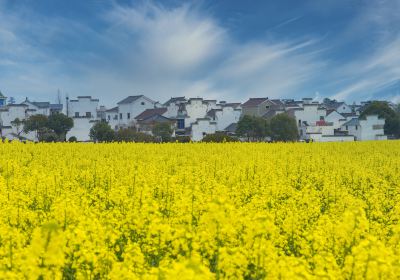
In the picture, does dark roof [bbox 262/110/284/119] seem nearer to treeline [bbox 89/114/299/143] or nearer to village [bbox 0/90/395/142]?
village [bbox 0/90/395/142]

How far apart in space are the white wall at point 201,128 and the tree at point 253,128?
12742mm

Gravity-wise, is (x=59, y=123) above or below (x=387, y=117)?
below

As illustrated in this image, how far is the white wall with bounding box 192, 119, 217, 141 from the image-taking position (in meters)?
78.5

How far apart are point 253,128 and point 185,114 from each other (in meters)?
21.7

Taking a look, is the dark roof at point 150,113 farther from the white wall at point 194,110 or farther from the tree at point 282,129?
the tree at point 282,129

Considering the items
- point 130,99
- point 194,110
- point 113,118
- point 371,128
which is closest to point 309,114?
point 371,128

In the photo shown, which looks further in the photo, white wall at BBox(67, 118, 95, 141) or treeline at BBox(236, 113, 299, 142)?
white wall at BBox(67, 118, 95, 141)

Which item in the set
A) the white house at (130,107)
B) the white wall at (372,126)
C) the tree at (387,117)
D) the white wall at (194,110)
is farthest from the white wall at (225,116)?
the white wall at (372,126)

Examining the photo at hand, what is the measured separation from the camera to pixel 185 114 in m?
85.4

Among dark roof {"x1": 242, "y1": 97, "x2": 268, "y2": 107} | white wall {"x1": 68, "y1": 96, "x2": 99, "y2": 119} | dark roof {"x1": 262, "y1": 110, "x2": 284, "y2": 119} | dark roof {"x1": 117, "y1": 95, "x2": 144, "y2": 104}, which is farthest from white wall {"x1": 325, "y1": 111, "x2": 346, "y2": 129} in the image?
white wall {"x1": 68, "y1": 96, "x2": 99, "y2": 119}

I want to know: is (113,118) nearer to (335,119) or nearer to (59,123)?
(59,123)

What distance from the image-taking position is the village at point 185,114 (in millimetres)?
78062

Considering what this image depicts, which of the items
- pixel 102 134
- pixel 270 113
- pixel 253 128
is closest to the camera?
pixel 102 134

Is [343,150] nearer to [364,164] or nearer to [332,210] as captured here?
[364,164]
